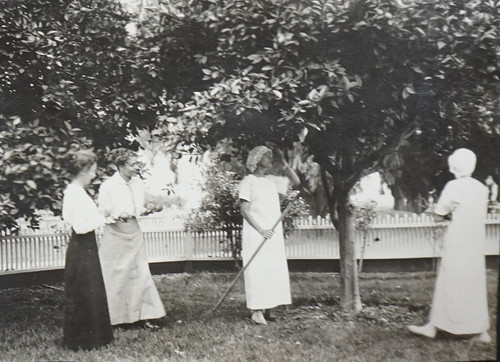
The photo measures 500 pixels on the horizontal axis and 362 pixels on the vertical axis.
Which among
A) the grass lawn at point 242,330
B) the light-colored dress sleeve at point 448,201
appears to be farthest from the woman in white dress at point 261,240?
the light-colored dress sleeve at point 448,201

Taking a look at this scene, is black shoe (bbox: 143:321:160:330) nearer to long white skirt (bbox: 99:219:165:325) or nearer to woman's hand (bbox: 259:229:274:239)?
long white skirt (bbox: 99:219:165:325)

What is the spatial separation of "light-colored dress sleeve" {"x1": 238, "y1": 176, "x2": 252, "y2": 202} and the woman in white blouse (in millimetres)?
1245

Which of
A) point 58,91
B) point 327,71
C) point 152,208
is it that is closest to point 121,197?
point 152,208

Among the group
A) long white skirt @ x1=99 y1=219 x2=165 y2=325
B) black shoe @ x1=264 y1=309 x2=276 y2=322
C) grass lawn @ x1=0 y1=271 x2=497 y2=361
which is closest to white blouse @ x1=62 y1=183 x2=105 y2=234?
long white skirt @ x1=99 y1=219 x2=165 y2=325

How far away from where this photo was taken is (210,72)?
4.06m

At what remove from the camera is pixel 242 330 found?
420 centimetres

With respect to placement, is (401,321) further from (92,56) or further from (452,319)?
(92,56)

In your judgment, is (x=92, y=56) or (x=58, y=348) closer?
(x=58, y=348)

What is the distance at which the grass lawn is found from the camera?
386 centimetres

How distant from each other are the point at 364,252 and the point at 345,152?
1.26 meters

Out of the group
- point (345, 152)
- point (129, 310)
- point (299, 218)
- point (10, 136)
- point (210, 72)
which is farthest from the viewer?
point (299, 218)

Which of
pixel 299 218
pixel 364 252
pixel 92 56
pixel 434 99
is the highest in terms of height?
pixel 92 56

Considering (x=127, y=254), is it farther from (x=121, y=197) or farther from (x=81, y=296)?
(x=81, y=296)

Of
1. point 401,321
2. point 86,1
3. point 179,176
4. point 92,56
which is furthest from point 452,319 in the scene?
point 86,1
